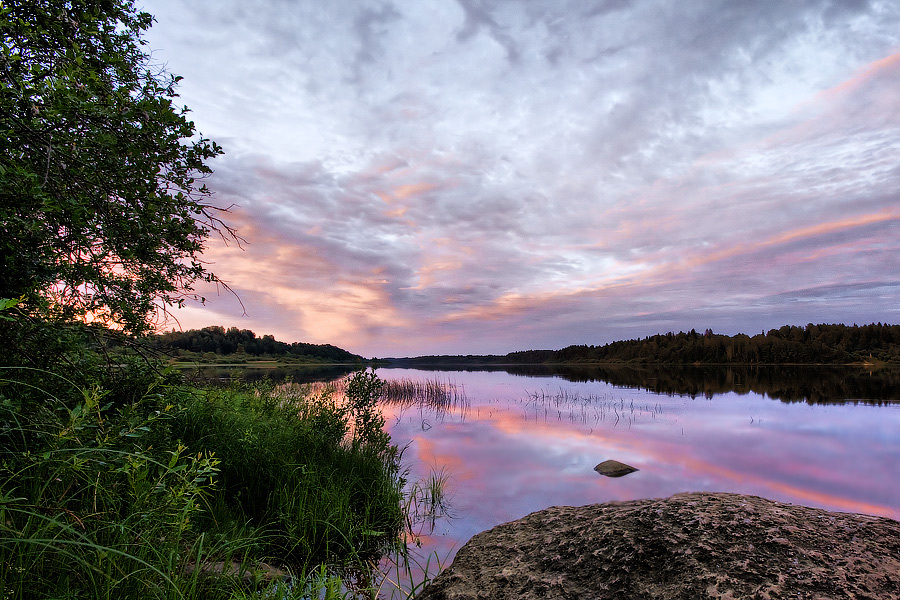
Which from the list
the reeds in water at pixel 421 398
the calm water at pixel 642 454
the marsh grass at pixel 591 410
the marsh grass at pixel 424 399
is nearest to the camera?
the calm water at pixel 642 454

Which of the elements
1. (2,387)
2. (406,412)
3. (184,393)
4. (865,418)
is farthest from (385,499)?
(865,418)

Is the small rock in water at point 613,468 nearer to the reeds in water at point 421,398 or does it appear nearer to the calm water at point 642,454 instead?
the calm water at point 642,454

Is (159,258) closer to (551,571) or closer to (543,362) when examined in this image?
(551,571)

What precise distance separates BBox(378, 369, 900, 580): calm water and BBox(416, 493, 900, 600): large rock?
4188 mm

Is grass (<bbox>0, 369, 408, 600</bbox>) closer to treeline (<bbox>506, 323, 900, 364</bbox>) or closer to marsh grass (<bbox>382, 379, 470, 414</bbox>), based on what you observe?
marsh grass (<bbox>382, 379, 470, 414</bbox>)

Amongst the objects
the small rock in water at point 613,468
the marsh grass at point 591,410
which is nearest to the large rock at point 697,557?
the small rock in water at point 613,468

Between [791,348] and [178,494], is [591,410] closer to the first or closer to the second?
[178,494]

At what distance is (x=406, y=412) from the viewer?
26.4 meters

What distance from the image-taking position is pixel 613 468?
1385 cm

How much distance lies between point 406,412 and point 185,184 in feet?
75.3

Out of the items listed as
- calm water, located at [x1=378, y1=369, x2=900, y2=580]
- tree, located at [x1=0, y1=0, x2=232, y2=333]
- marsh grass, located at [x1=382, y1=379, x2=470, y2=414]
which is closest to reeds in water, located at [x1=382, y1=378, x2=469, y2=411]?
marsh grass, located at [x1=382, y1=379, x2=470, y2=414]

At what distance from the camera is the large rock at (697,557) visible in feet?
7.94

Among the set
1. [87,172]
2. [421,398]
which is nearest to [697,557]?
[87,172]

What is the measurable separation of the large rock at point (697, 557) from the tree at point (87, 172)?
4937 mm
